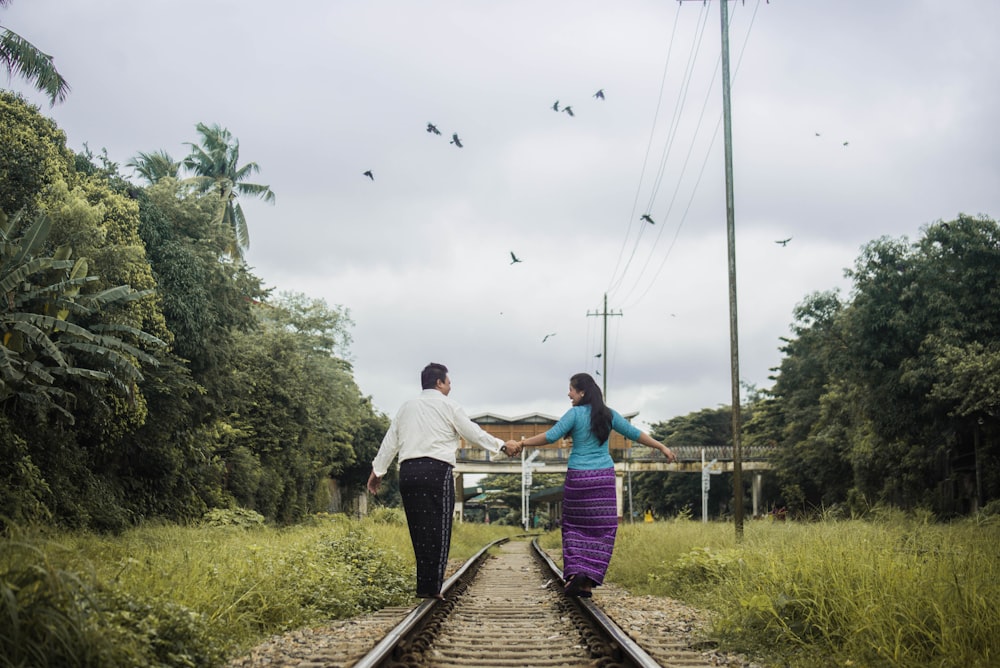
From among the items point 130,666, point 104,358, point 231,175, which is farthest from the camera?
point 231,175

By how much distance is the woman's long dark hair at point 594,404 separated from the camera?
7.18m

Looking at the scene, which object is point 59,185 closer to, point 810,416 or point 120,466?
point 120,466

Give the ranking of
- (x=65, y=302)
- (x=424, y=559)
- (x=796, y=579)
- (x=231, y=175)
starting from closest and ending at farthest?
1. (x=796, y=579)
2. (x=424, y=559)
3. (x=65, y=302)
4. (x=231, y=175)

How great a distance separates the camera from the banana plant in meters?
12.7

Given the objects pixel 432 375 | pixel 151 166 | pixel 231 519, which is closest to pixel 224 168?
pixel 151 166

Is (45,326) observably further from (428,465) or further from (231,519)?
(231,519)

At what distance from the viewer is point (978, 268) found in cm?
2603

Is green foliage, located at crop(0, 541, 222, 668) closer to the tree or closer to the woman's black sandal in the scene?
the woman's black sandal

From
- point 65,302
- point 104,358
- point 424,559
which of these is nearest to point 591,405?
point 424,559

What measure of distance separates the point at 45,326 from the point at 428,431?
8.88m

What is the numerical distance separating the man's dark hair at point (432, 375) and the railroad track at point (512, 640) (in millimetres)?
1846

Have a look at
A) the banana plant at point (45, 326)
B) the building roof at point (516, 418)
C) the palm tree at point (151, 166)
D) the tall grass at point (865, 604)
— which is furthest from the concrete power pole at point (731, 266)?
the building roof at point (516, 418)

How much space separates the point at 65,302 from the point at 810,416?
40519 mm

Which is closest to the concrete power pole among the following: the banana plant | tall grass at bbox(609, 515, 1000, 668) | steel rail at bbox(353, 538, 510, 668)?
tall grass at bbox(609, 515, 1000, 668)
